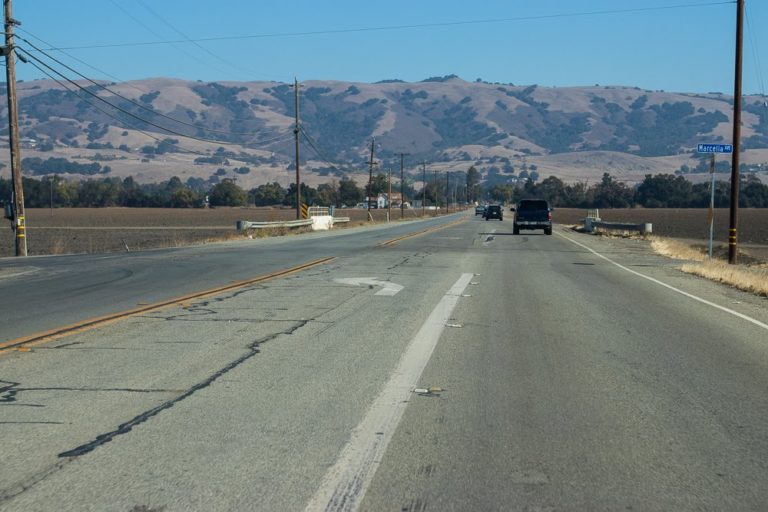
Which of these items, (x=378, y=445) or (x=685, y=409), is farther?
(x=685, y=409)

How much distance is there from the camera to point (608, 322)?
42.7 feet

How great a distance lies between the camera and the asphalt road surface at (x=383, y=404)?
5.43 metres

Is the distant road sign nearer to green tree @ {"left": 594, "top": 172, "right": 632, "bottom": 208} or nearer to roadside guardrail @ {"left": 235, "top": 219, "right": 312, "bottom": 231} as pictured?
roadside guardrail @ {"left": 235, "top": 219, "right": 312, "bottom": 231}

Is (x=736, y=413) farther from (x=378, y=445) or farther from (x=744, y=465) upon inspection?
(x=378, y=445)

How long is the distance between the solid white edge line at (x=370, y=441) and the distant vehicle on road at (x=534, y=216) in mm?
40053

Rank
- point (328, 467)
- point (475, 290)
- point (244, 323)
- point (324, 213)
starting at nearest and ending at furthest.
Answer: point (328, 467), point (244, 323), point (475, 290), point (324, 213)

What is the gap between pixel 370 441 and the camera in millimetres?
6406

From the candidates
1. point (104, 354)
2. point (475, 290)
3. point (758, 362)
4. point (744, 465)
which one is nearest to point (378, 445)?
point (744, 465)

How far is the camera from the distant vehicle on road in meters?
49.8

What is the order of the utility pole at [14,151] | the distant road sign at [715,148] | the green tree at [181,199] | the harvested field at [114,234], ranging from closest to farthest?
the distant road sign at [715,148], the utility pole at [14,151], the harvested field at [114,234], the green tree at [181,199]

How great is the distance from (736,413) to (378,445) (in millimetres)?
3258

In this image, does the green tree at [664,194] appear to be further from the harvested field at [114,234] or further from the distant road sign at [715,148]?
the distant road sign at [715,148]

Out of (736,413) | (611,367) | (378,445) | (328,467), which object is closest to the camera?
(328,467)

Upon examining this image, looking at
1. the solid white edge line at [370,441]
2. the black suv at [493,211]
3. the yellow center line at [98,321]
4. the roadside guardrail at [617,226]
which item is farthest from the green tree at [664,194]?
the solid white edge line at [370,441]
